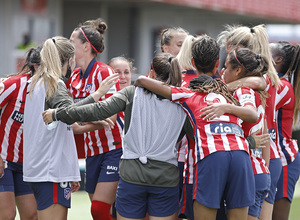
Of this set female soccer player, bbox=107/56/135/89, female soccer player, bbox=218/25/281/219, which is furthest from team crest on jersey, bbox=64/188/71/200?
female soccer player, bbox=107/56/135/89

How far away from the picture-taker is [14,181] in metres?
4.78

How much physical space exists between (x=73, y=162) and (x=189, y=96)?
103 centimetres

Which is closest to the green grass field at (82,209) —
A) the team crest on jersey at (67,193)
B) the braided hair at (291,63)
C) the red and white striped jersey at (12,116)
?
the red and white striped jersey at (12,116)

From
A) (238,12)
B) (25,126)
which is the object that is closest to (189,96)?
(25,126)

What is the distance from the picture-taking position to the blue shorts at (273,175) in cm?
471

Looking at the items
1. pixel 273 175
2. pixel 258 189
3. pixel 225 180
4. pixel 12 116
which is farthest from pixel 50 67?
pixel 273 175

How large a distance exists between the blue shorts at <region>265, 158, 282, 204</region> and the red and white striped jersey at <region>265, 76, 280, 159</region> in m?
0.05

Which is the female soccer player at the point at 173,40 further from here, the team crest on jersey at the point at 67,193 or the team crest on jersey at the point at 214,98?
the team crest on jersey at the point at 67,193

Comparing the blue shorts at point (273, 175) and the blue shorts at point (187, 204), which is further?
the blue shorts at point (273, 175)

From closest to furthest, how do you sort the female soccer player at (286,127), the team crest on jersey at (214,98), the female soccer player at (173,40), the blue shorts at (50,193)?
the team crest on jersey at (214,98) < the blue shorts at (50,193) < the female soccer player at (286,127) < the female soccer player at (173,40)

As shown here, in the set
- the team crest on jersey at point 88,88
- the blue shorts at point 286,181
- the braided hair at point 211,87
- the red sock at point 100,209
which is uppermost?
the braided hair at point 211,87

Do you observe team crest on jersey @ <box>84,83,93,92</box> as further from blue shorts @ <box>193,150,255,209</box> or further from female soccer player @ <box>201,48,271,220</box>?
A: blue shorts @ <box>193,150,255,209</box>

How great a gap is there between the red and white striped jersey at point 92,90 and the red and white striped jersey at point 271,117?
132cm

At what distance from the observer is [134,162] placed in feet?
13.2
